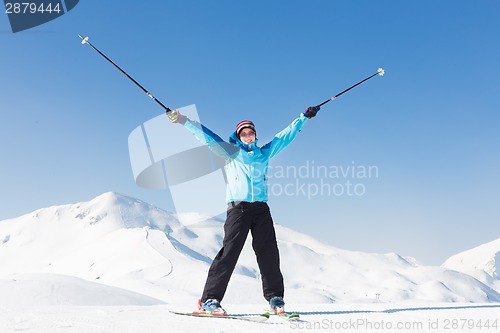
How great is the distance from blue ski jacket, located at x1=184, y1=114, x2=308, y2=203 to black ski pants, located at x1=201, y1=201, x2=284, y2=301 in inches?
6.1

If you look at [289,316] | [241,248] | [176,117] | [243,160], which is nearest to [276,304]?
[289,316]

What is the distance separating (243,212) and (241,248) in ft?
1.54

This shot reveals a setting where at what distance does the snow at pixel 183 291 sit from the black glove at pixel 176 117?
2.44 metres

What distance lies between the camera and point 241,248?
241 inches

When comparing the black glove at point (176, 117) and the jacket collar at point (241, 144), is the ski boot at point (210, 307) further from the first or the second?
the black glove at point (176, 117)

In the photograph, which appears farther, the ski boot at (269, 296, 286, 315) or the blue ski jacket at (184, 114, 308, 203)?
the blue ski jacket at (184, 114, 308, 203)

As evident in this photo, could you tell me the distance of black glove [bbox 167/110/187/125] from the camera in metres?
6.41

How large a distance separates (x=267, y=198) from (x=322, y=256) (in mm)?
190191

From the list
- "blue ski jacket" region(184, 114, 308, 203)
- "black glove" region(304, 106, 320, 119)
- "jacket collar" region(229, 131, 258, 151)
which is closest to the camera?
"blue ski jacket" region(184, 114, 308, 203)

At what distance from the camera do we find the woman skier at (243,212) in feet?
19.6

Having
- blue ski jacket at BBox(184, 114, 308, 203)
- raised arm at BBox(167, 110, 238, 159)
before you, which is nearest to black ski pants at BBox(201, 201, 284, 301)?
blue ski jacket at BBox(184, 114, 308, 203)

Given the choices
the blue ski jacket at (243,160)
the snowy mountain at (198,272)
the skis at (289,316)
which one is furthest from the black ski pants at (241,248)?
the snowy mountain at (198,272)

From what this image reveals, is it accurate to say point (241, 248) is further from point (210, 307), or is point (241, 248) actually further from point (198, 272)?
point (198, 272)

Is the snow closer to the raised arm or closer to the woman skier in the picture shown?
the woman skier
